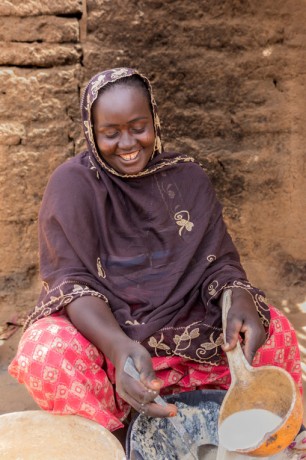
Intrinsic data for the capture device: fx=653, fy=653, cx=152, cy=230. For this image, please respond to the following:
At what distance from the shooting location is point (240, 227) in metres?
3.05

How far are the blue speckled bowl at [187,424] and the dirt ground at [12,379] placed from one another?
21.9 inches

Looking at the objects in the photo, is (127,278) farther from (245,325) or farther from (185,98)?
(185,98)

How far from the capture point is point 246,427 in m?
1.64

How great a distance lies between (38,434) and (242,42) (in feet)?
6.17

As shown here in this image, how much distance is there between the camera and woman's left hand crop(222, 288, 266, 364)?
5.90 feet

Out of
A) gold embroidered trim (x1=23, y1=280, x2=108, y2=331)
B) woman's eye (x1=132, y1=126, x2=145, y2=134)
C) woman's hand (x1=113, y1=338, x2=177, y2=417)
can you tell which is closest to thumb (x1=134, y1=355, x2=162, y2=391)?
woman's hand (x1=113, y1=338, x2=177, y2=417)

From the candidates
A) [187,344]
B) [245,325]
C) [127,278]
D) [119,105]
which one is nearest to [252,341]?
[245,325]

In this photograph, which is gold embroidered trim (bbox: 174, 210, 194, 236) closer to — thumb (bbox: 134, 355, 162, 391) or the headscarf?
the headscarf

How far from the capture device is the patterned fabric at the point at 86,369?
1.74 meters

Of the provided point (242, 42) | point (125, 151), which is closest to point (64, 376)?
point (125, 151)

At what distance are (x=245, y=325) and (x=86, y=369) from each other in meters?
0.47

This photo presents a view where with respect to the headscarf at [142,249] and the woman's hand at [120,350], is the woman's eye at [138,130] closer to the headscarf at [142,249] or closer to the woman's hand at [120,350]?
the headscarf at [142,249]

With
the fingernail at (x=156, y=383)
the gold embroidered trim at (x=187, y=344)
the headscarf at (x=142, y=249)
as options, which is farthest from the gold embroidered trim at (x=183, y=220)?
the fingernail at (x=156, y=383)

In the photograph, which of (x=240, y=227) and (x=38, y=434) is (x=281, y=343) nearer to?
(x=38, y=434)
